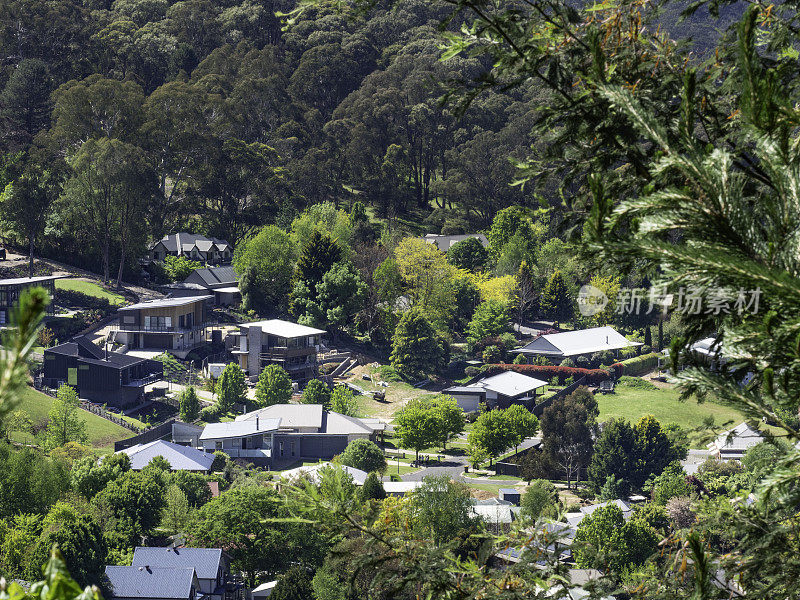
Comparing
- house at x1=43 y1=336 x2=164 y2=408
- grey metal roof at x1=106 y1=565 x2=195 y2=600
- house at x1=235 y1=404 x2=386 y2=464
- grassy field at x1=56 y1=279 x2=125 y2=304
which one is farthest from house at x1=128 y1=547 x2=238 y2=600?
grassy field at x1=56 y1=279 x2=125 y2=304

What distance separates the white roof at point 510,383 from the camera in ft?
140

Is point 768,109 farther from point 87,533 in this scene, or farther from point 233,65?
point 233,65

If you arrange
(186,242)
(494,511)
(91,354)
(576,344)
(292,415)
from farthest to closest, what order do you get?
(186,242)
(576,344)
(91,354)
(292,415)
(494,511)

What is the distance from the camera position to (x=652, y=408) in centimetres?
4153

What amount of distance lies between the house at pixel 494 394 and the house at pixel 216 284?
15284 millimetres

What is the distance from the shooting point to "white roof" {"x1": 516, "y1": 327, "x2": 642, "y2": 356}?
4806cm

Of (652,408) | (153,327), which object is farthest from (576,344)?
(153,327)

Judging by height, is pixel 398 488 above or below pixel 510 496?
above

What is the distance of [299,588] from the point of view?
22375 mm

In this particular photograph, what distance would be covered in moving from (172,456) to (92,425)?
4.85m

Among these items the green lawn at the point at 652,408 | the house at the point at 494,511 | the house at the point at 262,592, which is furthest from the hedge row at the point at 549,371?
the house at the point at 262,592

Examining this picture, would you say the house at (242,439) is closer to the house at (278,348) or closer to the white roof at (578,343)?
the house at (278,348)

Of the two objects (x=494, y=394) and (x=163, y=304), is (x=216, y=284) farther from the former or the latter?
(x=494, y=394)

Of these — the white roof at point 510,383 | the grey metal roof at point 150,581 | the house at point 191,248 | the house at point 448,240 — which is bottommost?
the grey metal roof at point 150,581
